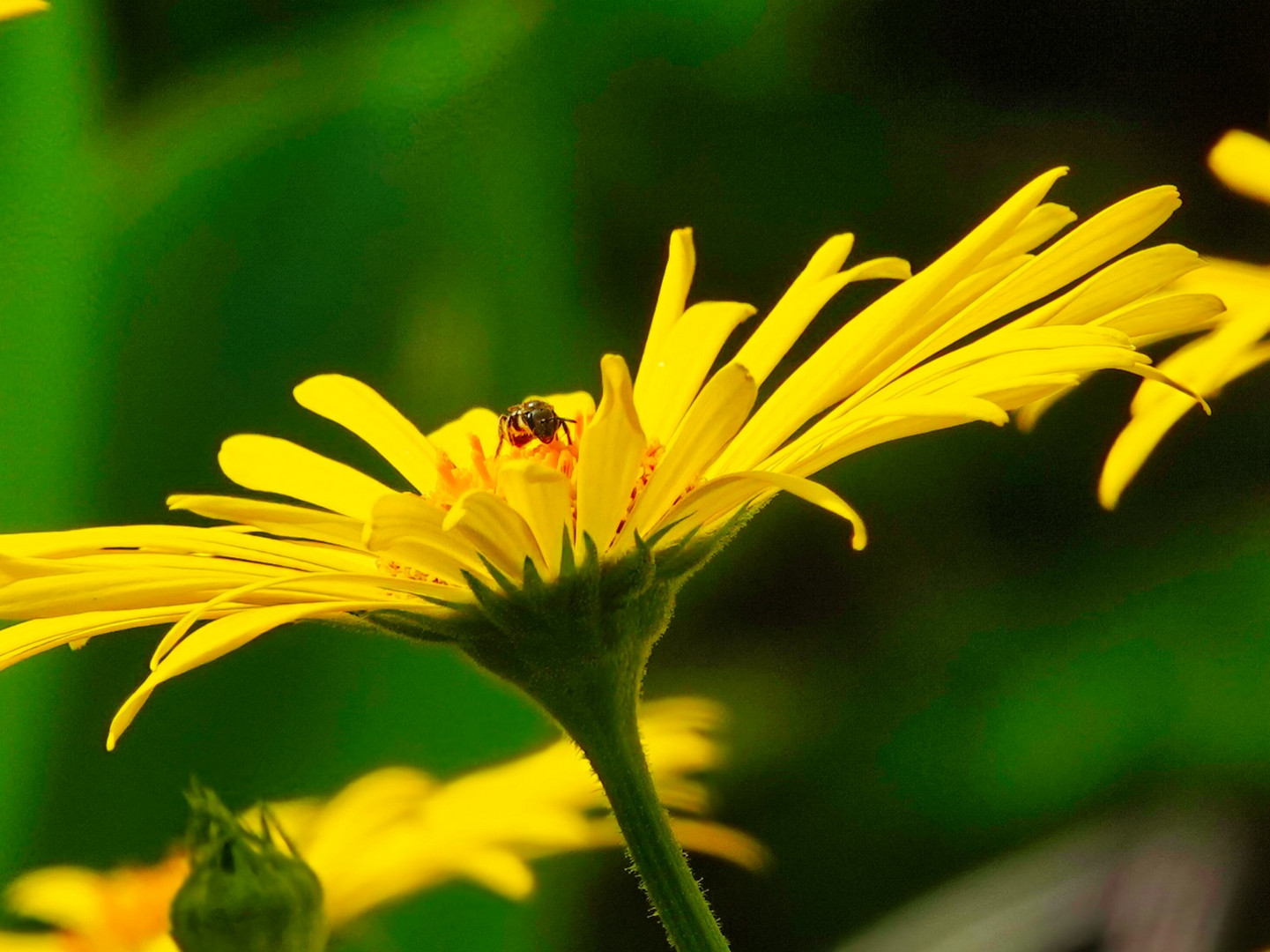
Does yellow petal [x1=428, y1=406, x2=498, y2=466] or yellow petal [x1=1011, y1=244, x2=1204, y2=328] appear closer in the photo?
yellow petal [x1=1011, y1=244, x2=1204, y2=328]

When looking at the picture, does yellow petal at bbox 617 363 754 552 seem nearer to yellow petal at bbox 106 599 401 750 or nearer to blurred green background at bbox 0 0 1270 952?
yellow petal at bbox 106 599 401 750

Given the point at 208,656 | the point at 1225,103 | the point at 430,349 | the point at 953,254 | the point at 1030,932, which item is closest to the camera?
the point at 208,656

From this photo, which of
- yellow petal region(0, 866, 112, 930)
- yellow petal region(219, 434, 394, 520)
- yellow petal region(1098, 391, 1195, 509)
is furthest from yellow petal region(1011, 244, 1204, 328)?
yellow petal region(0, 866, 112, 930)

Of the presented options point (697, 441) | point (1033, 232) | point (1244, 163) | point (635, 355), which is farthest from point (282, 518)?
point (635, 355)

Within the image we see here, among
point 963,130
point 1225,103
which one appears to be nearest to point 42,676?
point 963,130

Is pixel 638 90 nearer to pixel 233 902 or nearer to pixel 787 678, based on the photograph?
pixel 787 678

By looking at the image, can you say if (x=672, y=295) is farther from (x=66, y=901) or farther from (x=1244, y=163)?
(x=66, y=901)

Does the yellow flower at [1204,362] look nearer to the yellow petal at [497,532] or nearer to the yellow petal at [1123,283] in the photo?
the yellow petal at [1123,283]

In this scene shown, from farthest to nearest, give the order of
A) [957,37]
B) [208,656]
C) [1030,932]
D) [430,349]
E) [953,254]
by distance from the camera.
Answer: [957,37] → [430,349] → [1030,932] → [953,254] → [208,656]
